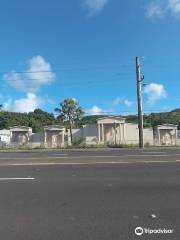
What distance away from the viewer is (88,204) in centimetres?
843

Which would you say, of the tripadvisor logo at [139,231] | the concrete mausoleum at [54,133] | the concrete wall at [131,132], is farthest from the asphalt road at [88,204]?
the concrete mausoleum at [54,133]

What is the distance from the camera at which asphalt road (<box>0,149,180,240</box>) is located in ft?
21.8

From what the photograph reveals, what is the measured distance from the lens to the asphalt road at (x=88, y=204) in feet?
21.8

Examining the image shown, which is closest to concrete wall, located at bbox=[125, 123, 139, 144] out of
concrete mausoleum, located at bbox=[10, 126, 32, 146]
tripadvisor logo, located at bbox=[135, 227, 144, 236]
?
concrete mausoleum, located at bbox=[10, 126, 32, 146]

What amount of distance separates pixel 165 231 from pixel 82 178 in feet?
18.5

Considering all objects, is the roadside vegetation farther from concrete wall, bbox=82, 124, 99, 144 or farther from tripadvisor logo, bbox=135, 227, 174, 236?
tripadvisor logo, bbox=135, 227, 174, 236

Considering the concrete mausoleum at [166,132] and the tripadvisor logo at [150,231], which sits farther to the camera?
the concrete mausoleum at [166,132]

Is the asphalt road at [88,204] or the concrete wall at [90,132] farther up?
the concrete wall at [90,132]

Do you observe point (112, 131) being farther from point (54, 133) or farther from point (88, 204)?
point (88, 204)

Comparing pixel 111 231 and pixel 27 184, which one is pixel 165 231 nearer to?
pixel 111 231

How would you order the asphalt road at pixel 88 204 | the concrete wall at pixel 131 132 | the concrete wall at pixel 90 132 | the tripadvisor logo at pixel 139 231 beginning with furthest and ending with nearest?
1. the concrete wall at pixel 131 132
2. the concrete wall at pixel 90 132
3. the asphalt road at pixel 88 204
4. the tripadvisor logo at pixel 139 231

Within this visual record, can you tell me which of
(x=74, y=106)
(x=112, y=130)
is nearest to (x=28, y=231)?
(x=112, y=130)

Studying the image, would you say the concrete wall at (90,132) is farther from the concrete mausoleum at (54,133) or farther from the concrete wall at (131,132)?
the concrete wall at (131,132)

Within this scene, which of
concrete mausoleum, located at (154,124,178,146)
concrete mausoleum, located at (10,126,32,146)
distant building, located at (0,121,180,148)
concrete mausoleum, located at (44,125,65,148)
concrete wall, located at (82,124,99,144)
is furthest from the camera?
concrete mausoleum, located at (10,126,32,146)
